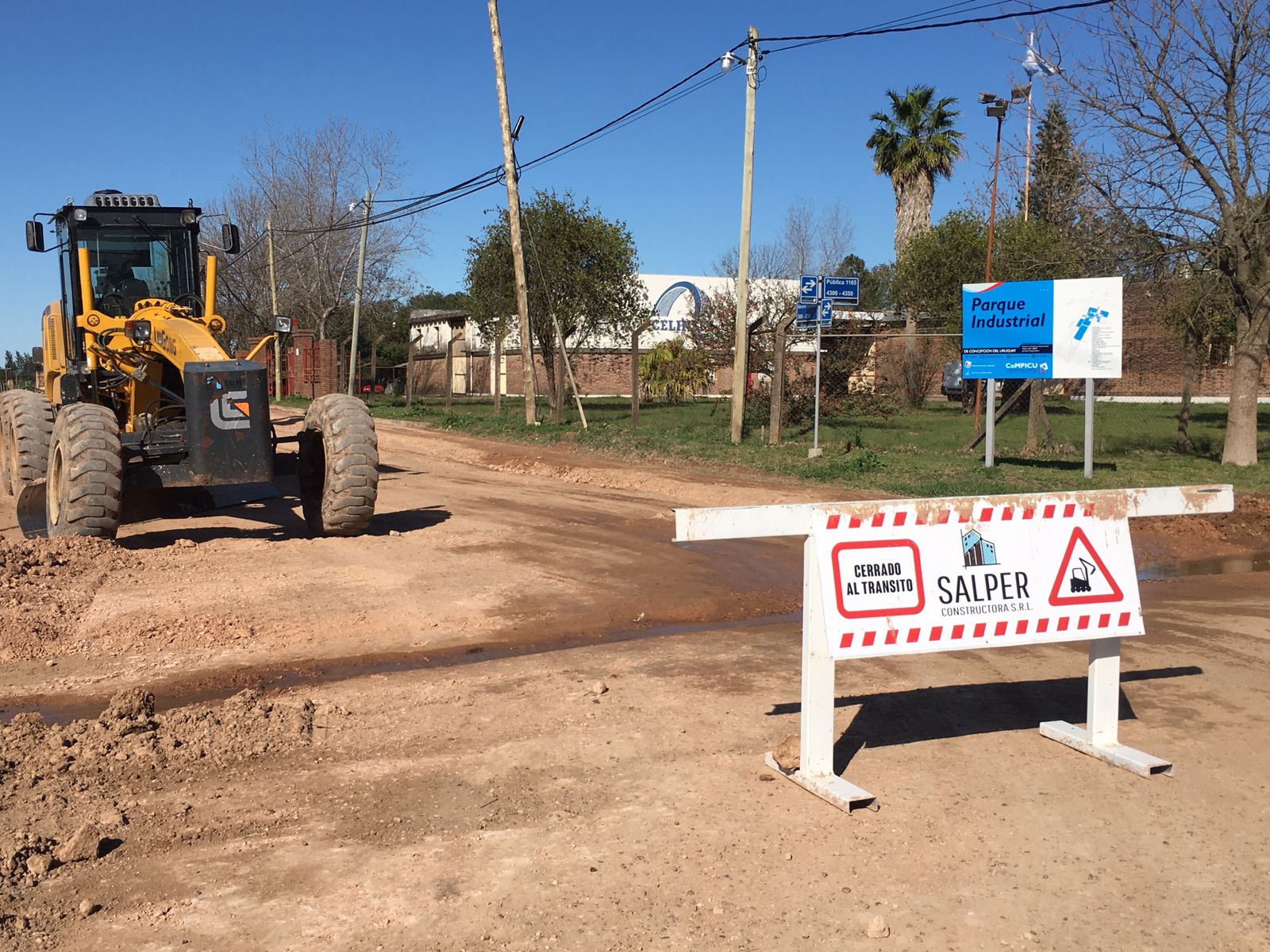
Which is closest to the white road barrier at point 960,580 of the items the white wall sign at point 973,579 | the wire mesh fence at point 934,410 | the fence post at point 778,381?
the white wall sign at point 973,579

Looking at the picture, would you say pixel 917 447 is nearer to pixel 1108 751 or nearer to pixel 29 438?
pixel 29 438

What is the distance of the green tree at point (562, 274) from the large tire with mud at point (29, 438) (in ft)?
63.4

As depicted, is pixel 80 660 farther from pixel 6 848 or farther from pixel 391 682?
pixel 6 848

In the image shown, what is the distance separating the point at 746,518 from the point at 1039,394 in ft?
52.1

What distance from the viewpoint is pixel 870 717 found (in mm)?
6094

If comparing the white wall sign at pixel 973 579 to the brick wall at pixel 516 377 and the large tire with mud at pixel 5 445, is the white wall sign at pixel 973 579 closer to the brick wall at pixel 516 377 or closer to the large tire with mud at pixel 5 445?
the large tire with mud at pixel 5 445

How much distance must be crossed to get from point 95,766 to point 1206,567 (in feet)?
33.6

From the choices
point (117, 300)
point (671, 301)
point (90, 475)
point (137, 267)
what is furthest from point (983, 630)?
point (671, 301)

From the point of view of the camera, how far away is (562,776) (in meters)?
5.19

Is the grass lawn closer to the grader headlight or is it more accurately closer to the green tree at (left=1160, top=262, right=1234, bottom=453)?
the green tree at (left=1160, top=262, right=1234, bottom=453)

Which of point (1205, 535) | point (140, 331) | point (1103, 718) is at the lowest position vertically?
point (1205, 535)

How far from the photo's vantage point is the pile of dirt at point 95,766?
13.7 feet

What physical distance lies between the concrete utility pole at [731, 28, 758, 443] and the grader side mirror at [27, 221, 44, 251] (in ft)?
35.6

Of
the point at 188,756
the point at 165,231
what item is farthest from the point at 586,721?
the point at 165,231
